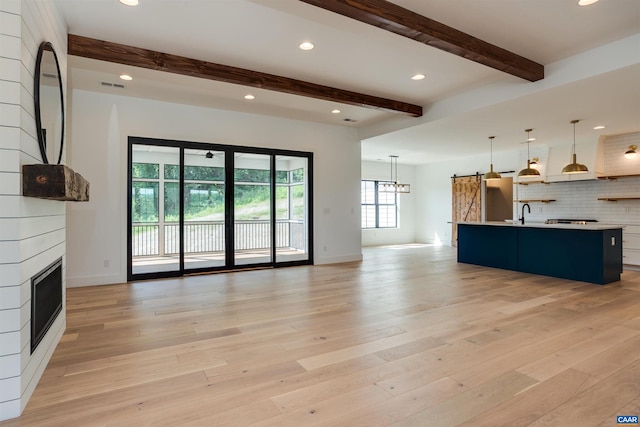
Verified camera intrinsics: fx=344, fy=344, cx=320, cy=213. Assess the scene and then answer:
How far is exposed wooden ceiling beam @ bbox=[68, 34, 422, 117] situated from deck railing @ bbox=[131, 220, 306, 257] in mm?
2756

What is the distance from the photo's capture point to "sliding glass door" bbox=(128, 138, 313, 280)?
5777 mm

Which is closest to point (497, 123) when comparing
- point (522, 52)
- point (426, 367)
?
point (522, 52)

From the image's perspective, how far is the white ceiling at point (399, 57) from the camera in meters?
3.13

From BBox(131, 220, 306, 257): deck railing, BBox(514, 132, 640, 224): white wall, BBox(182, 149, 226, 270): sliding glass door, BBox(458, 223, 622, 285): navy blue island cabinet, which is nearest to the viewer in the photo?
BBox(458, 223, 622, 285): navy blue island cabinet

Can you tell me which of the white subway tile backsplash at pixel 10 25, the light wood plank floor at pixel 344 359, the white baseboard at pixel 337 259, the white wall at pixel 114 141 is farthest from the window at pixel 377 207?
the white subway tile backsplash at pixel 10 25

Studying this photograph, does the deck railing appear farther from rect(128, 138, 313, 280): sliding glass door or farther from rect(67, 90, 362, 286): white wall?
rect(67, 90, 362, 286): white wall

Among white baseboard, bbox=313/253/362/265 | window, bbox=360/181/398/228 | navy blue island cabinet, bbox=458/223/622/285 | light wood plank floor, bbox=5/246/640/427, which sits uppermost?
window, bbox=360/181/398/228

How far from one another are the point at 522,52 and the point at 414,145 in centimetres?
428

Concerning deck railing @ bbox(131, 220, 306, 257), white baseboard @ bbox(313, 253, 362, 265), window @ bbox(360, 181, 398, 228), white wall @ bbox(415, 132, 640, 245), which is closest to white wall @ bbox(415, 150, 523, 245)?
white wall @ bbox(415, 132, 640, 245)

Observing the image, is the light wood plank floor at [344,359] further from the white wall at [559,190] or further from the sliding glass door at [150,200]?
the white wall at [559,190]

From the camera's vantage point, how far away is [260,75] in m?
4.54

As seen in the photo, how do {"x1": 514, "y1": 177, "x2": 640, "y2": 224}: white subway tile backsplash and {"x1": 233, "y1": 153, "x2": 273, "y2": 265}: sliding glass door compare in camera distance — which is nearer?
{"x1": 233, "y1": 153, "x2": 273, "y2": 265}: sliding glass door

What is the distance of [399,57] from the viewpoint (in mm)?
4078

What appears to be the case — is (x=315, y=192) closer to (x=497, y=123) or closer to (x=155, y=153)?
(x=155, y=153)
